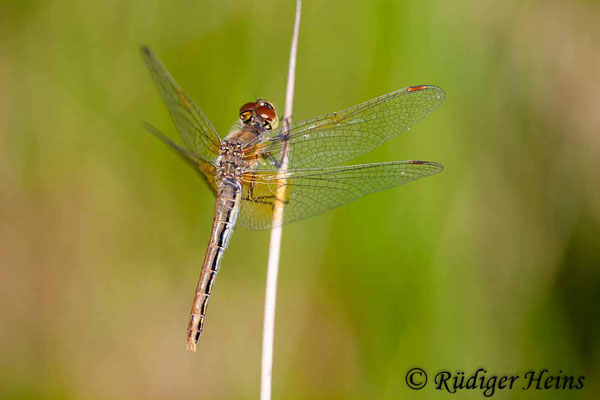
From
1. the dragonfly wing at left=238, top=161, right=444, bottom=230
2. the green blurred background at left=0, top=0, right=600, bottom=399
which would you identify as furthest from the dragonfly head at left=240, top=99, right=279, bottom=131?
the green blurred background at left=0, top=0, right=600, bottom=399

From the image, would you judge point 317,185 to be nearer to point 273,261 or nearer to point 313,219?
point 273,261

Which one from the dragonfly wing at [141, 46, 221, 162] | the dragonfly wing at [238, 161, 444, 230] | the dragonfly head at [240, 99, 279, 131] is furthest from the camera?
the dragonfly head at [240, 99, 279, 131]

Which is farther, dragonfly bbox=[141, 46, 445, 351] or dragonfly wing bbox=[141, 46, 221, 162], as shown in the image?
dragonfly wing bbox=[141, 46, 221, 162]

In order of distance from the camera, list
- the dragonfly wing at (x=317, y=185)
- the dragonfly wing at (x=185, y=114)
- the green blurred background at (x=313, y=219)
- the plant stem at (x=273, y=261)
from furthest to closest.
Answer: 1. the green blurred background at (x=313, y=219)
2. the dragonfly wing at (x=185, y=114)
3. the dragonfly wing at (x=317, y=185)
4. the plant stem at (x=273, y=261)

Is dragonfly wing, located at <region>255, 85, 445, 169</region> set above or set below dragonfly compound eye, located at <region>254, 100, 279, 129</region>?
below

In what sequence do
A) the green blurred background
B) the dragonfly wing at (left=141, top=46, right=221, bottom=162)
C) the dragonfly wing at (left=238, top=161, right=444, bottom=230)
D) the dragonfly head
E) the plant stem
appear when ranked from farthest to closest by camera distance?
the green blurred background
the dragonfly head
the dragonfly wing at (left=141, top=46, right=221, bottom=162)
the dragonfly wing at (left=238, top=161, right=444, bottom=230)
the plant stem

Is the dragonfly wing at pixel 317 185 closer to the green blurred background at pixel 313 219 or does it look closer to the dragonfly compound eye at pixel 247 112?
the dragonfly compound eye at pixel 247 112

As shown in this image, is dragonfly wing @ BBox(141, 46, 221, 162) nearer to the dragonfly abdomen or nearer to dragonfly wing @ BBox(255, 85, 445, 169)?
the dragonfly abdomen

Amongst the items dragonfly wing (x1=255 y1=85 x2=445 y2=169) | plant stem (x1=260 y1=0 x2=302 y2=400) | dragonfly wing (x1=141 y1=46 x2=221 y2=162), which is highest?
dragonfly wing (x1=141 y1=46 x2=221 y2=162)

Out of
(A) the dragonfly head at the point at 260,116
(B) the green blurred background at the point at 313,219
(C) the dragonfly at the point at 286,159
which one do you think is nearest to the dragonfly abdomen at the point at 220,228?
(C) the dragonfly at the point at 286,159

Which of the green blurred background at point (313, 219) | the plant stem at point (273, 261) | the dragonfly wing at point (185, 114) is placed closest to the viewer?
the plant stem at point (273, 261)

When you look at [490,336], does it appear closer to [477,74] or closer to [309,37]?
[477,74]
